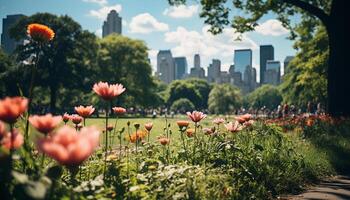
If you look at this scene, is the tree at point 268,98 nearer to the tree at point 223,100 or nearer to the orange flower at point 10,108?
the tree at point 223,100

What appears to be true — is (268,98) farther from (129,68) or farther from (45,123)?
(45,123)

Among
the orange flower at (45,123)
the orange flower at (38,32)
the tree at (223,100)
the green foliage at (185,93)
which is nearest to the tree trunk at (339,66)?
the orange flower at (38,32)

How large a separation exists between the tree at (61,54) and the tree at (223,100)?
59.1 meters

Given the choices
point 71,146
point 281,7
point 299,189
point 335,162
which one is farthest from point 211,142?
point 281,7

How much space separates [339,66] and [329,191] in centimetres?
1048

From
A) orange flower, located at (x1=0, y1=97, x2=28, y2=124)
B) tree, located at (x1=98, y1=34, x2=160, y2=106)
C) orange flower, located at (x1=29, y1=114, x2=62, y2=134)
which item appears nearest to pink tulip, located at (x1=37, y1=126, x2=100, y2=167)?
orange flower, located at (x1=0, y1=97, x2=28, y2=124)

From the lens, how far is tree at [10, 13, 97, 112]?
182 feet

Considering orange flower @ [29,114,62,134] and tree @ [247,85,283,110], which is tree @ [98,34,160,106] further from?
tree @ [247,85,283,110]

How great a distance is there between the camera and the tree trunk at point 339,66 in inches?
621

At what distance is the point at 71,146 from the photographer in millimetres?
1844

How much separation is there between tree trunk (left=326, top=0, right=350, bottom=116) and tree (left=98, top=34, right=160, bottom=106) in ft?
→ 174

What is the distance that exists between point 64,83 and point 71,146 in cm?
5597

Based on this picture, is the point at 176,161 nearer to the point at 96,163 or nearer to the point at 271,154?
the point at 96,163

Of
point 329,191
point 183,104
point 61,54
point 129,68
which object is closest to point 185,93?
point 183,104
